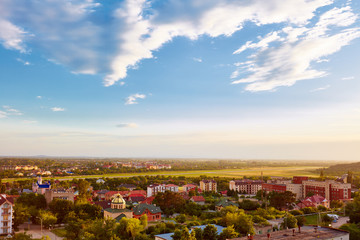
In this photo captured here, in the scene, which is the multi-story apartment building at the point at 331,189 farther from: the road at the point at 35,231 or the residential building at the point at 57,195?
the road at the point at 35,231

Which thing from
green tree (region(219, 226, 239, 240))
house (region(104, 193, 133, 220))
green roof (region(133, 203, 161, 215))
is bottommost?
green roof (region(133, 203, 161, 215))

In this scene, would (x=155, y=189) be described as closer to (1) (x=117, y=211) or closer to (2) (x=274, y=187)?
(2) (x=274, y=187)

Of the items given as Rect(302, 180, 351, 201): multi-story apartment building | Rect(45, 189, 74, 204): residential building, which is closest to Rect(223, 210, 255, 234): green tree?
Rect(45, 189, 74, 204): residential building

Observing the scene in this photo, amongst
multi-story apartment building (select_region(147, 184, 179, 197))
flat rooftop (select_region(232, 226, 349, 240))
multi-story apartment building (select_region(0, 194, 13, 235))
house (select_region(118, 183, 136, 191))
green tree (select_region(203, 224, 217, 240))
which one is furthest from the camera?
house (select_region(118, 183, 136, 191))

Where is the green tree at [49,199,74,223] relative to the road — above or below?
above

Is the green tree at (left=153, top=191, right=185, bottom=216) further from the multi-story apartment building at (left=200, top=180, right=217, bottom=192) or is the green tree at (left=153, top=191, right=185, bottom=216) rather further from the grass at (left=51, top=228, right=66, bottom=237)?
the multi-story apartment building at (left=200, top=180, right=217, bottom=192)

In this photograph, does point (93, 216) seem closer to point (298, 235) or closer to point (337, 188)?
point (298, 235)

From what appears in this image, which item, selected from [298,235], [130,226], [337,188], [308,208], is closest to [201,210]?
[308,208]
